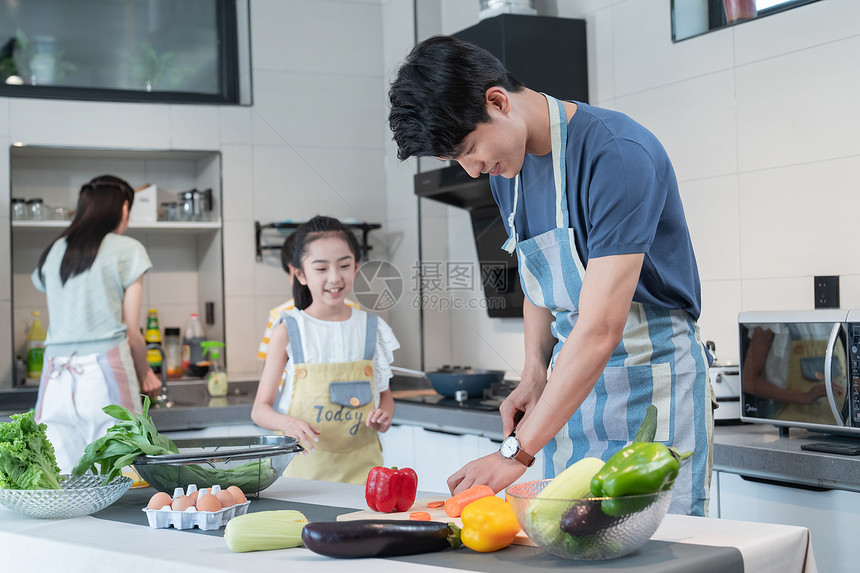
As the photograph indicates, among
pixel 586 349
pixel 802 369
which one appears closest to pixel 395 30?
pixel 802 369

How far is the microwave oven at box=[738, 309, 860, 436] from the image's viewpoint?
1659 millimetres

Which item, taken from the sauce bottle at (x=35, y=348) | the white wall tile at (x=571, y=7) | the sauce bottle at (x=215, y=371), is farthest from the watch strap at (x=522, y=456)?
the sauce bottle at (x=35, y=348)

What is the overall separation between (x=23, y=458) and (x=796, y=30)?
183cm

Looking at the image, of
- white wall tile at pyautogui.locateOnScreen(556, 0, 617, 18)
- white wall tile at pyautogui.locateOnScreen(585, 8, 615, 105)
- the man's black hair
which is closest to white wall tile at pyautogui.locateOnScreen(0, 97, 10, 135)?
white wall tile at pyautogui.locateOnScreen(556, 0, 617, 18)

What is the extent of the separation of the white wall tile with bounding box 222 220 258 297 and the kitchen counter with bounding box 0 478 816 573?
7.08ft

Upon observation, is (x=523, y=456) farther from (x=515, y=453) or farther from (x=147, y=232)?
(x=147, y=232)

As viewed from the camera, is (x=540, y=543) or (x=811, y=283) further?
(x=811, y=283)

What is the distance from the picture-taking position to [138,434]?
122 cm

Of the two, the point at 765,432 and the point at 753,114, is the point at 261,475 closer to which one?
the point at 765,432

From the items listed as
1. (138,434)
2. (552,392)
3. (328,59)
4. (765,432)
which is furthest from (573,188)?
(328,59)

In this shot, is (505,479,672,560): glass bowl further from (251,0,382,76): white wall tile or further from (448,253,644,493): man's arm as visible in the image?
(251,0,382,76): white wall tile

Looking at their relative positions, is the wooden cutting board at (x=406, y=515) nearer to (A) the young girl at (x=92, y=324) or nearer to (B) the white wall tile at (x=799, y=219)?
(B) the white wall tile at (x=799, y=219)

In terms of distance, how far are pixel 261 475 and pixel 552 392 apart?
0.42m

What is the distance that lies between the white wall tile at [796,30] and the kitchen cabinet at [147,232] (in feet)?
6.31
